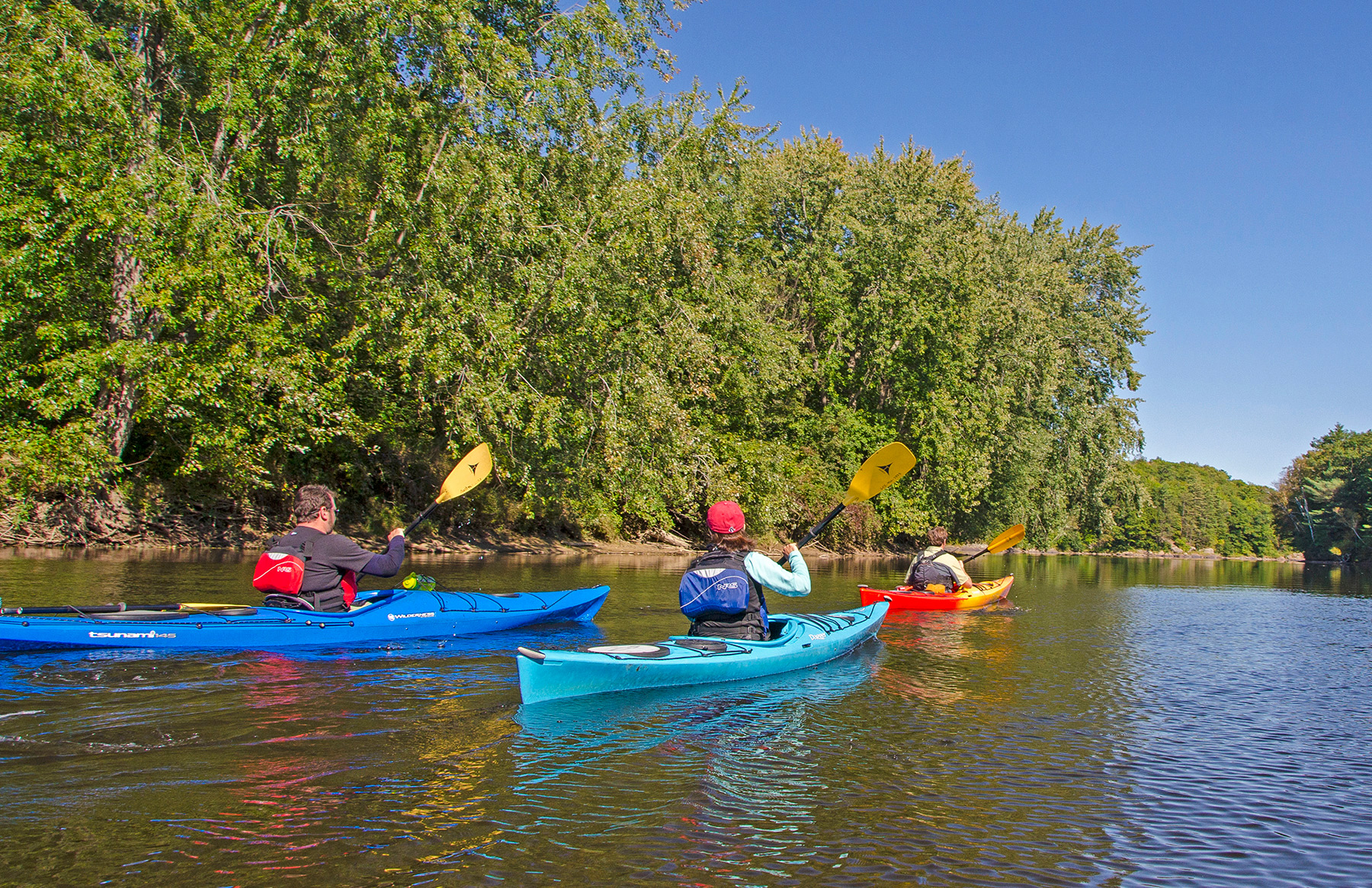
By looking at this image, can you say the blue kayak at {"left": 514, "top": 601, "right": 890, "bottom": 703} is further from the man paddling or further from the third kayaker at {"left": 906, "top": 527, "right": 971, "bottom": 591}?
the third kayaker at {"left": 906, "top": 527, "right": 971, "bottom": 591}

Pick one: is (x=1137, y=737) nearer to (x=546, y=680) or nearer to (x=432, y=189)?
(x=546, y=680)

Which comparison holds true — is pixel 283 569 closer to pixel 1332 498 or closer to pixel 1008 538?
pixel 1008 538

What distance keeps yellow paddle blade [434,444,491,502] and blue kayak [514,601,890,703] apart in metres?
4.54

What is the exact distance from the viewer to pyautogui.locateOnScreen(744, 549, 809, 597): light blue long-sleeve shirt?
650cm

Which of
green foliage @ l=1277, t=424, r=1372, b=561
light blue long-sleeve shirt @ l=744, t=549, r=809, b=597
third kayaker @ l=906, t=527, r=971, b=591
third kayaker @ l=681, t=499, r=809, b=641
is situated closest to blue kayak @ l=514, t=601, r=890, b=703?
third kayaker @ l=681, t=499, r=809, b=641

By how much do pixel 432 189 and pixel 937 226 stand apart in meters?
17.4

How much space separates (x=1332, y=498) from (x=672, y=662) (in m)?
71.0

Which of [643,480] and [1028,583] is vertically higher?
[643,480]

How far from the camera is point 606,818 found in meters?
3.76

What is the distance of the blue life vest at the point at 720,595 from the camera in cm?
653

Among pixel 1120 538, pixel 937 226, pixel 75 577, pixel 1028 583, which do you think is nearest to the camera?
pixel 75 577

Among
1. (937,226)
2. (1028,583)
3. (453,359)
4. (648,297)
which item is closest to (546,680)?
(453,359)

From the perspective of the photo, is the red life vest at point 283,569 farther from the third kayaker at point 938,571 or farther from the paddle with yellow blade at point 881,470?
the third kayaker at point 938,571

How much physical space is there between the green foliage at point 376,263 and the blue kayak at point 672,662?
8907 mm
